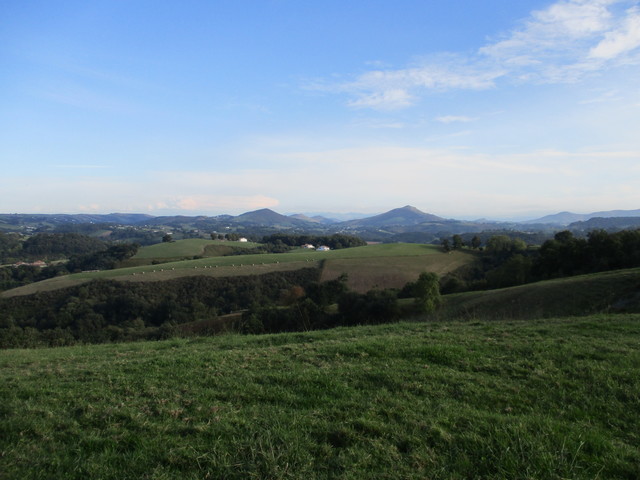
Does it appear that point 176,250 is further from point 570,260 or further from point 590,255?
point 590,255

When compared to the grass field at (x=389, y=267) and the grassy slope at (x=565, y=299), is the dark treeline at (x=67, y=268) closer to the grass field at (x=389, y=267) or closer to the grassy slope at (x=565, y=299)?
the grass field at (x=389, y=267)

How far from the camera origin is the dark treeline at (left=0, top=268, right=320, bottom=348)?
45750mm

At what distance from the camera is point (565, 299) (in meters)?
21.6

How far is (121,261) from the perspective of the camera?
8550 cm

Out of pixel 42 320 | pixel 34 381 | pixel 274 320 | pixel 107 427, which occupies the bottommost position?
pixel 42 320

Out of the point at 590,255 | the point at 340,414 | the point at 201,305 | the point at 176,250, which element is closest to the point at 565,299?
the point at 340,414

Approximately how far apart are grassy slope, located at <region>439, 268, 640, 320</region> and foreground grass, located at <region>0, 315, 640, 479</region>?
1151cm

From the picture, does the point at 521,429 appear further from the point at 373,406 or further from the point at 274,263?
the point at 274,263

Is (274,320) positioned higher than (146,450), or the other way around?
(146,450)

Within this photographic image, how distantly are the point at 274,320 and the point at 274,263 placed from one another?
36355 millimetres

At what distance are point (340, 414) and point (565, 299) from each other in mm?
22500

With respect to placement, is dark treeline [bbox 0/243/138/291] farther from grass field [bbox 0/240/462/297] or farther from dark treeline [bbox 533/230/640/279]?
dark treeline [bbox 533/230/640/279]

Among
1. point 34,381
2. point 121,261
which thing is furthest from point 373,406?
point 121,261

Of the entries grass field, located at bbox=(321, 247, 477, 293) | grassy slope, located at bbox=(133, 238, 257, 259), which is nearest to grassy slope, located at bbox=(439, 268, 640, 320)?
grass field, located at bbox=(321, 247, 477, 293)
